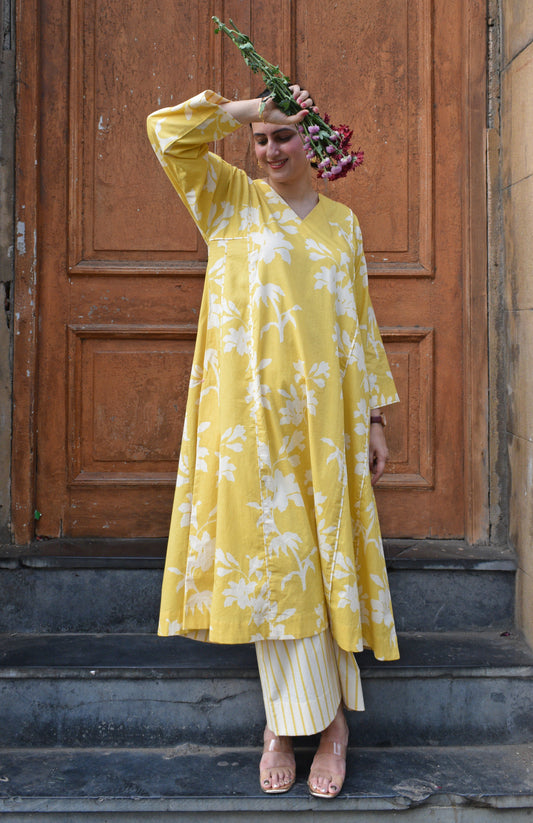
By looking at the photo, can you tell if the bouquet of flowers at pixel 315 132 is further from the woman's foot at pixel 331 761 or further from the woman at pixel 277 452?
the woman's foot at pixel 331 761

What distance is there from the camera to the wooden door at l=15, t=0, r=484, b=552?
9.56 feet

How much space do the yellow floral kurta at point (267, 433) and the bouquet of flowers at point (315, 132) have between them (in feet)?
0.46

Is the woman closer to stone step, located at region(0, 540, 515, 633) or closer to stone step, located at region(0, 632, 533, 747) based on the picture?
stone step, located at region(0, 632, 533, 747)

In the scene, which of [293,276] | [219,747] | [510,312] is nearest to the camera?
[293,276]

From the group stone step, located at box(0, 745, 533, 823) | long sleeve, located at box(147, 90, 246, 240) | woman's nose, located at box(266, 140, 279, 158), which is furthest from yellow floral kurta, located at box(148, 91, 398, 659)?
stone step, located at box(0, 745, 533, 823)

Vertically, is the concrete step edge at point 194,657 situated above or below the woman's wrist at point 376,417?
below

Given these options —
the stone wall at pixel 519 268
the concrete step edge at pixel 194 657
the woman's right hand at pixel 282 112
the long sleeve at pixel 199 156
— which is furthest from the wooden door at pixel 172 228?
the woman's right hand at pixel 282 112

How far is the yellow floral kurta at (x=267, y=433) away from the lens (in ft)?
6.55

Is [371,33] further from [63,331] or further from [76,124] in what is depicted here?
[63,331]

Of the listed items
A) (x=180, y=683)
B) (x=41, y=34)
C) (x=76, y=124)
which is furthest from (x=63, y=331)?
(x=180, y=683)

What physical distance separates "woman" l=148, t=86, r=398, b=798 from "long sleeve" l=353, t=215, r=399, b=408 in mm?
106

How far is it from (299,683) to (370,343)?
962 mm

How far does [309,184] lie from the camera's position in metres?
2.17

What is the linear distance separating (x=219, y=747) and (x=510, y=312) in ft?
5.64
